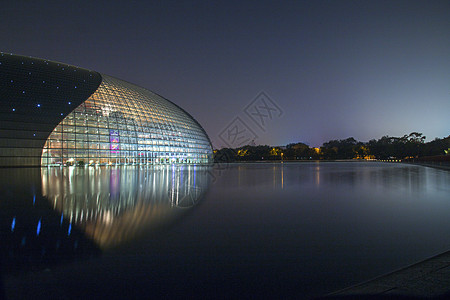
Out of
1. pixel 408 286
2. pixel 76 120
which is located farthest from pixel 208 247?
pixel 76 120

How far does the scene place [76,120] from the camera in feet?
151

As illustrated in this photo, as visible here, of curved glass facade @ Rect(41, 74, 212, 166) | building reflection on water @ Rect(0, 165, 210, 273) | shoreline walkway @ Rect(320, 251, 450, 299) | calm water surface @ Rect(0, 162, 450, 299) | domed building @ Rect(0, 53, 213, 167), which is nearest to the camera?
shoreline walkway @ Rect(320, 251, 450, 299)

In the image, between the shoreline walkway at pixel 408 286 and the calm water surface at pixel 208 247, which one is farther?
the calm water surface at pixel 208 247

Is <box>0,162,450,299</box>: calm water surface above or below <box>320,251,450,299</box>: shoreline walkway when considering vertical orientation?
below

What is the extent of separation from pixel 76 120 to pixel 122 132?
8.21 meters

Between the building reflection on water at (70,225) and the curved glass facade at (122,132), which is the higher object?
the curved glass facade at (122,132)

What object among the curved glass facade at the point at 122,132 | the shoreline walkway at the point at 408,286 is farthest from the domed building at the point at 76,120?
the shoreline walkway at the point at 408,286

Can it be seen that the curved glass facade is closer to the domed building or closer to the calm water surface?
the domed building

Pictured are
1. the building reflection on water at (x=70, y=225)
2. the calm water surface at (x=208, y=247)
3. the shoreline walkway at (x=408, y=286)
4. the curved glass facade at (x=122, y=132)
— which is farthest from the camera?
the curved glass facade at (x=122, y=132)

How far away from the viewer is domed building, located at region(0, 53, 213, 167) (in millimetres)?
40500

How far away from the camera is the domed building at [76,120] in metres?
40.5

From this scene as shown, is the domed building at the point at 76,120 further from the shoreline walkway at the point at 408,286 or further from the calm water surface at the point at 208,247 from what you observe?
the shoreline walkway at the point at 408,286

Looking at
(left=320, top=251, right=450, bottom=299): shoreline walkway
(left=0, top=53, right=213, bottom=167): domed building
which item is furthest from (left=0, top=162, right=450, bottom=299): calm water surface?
(left=0, top=53, right=213, bottom=167): domed building

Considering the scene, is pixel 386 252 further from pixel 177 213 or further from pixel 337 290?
pixel 177 213
